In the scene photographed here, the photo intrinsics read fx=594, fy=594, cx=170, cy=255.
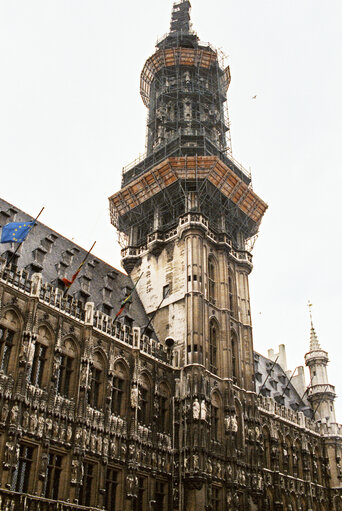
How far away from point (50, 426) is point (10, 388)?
132 inches

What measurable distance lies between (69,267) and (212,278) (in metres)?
12.5

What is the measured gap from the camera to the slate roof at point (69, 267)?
41.3 meters

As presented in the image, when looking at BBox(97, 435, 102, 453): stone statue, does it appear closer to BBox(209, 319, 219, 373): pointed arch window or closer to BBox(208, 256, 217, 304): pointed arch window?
BBox(209, 319, 219, 373): pointed arch window

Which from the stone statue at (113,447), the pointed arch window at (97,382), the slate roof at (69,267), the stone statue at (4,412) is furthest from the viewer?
the slate roof at (69,267)

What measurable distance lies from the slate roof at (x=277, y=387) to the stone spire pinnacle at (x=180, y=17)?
41.2m

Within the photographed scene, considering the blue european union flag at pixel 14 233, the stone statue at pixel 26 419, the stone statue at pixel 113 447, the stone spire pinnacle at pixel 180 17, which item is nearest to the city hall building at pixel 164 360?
the stone statue at pixel 26 419

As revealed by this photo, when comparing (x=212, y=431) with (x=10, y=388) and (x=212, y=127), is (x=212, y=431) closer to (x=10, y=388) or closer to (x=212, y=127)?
(x=10, y=388)

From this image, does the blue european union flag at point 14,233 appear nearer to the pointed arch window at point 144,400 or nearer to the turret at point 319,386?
the pointed arch window at point 144,400

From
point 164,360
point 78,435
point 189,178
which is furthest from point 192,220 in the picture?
point 78,435

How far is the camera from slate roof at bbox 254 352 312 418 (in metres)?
61.5

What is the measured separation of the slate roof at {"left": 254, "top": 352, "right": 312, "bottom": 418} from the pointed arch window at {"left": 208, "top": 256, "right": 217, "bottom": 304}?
49.5ft

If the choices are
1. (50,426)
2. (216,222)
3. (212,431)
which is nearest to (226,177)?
(216,222)

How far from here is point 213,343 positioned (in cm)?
4734

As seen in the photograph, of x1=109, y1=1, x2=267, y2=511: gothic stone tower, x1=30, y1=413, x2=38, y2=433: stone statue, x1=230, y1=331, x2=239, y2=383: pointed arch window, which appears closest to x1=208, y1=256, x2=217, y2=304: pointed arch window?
x1=109, y1=1, x2=267, y2=511: gothic stone tower
